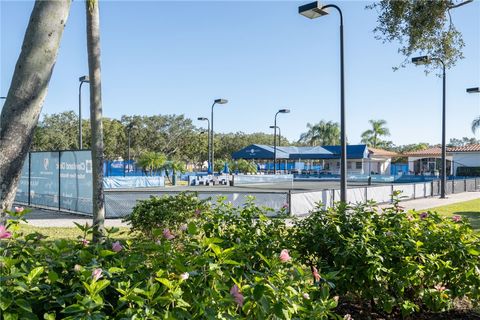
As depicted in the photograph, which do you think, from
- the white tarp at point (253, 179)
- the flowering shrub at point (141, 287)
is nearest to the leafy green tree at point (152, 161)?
the white tarp at point (253, 179)

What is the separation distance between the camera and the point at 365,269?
3684 mm

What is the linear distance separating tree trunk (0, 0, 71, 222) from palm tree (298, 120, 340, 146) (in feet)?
276

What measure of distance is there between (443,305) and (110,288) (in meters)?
3.12

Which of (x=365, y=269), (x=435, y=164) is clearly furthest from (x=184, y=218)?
(x=435, y=164)

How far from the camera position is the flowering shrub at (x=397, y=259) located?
12.2 feet

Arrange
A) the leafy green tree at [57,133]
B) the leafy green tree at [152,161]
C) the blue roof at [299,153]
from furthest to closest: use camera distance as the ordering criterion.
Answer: the leafy green tree at [57,133] < the blue roof at [299,153] < the leafy green tree at [152,161]

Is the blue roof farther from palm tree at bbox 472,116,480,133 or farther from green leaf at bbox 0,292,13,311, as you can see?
green leaf at bbox 0,292,13,311

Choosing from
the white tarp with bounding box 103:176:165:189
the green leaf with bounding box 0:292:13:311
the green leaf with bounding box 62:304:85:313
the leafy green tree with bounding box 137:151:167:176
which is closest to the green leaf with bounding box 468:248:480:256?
the green leaf with bounding box 62:304:85:313

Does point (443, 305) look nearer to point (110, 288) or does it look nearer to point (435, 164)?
point (110, 288)

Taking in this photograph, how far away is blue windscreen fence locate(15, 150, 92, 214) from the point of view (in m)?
14.5

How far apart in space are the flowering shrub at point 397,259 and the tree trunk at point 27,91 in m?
2.52

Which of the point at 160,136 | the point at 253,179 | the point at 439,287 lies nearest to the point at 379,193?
the point at 439,287

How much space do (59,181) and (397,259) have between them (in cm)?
1446

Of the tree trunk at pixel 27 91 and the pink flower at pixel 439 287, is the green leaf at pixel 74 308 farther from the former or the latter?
the pink flower at pixel 439 287
